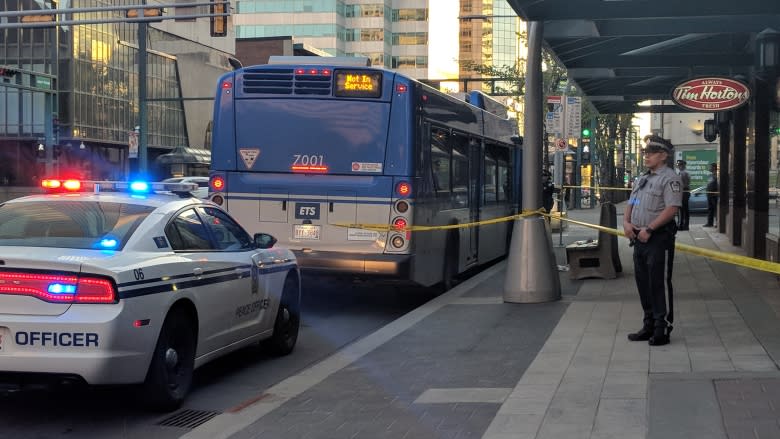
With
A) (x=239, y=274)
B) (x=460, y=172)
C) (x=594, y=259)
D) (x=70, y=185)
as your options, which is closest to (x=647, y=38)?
(x=594, y=259)

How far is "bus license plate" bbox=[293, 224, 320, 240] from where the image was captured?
1127 cm

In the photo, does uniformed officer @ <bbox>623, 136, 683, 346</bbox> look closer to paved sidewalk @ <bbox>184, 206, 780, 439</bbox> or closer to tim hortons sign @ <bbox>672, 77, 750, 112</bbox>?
A: paved sidewalk @ <bbox>184, 206, 780, 439</bbox>

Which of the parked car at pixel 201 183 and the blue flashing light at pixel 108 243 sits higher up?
the parked car at pixel 201 183

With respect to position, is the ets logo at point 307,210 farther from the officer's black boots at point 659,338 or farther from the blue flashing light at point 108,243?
the blue flashing light at point 108,243

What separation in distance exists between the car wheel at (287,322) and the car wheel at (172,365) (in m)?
1.80

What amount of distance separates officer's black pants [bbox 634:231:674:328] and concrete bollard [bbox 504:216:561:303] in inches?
120

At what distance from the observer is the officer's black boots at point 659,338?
8094mm

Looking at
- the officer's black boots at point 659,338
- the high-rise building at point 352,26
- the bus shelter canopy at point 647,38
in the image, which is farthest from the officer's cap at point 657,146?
the high-rise building at point 352,26

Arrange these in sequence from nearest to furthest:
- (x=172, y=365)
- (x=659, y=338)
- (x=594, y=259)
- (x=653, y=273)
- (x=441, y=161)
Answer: (x=172, y=365)
(x=653, y=273)
(x=659, y=338)
(x=441, y=161)
(x=594, y=259)

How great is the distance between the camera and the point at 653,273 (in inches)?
315

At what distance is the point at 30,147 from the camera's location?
59.6 m

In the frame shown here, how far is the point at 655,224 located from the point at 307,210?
4.73 metres

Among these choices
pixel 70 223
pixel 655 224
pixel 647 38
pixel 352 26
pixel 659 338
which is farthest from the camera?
pixel 352 26

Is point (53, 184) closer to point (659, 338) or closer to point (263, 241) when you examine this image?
point (263, 241)
